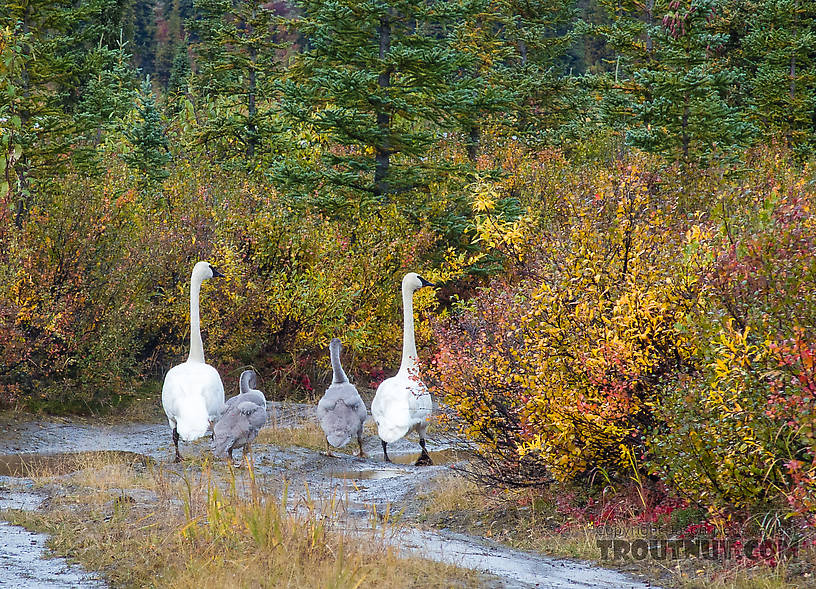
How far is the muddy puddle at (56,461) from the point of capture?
12109mm

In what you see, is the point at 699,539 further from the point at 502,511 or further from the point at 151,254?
the point at 151,254

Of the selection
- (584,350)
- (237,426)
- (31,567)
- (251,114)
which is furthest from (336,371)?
(251,114)

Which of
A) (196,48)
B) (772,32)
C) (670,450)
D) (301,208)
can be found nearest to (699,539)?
(670,450)

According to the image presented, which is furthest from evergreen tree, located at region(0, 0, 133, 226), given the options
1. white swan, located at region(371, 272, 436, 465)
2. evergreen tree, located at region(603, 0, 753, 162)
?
evergreen tree, located at region(603, 0, 753, 162)

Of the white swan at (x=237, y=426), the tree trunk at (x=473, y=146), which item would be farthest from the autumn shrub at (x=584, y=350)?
the tree trunk at (x=473, y=146)

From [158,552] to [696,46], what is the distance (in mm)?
23639

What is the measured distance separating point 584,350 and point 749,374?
2086 millimetres

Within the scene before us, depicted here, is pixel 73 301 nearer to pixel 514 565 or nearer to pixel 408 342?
pixel 408 342

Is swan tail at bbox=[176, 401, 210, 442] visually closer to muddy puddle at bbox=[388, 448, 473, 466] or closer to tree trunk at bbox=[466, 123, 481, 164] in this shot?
muddy puddle at bbox=[388, 448, 473, 466]

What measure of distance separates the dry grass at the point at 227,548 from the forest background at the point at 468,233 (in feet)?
8.83

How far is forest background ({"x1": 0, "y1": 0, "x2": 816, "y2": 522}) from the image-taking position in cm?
812

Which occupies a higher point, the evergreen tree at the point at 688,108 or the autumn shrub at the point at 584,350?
the evergreen tree at the point at 688,108

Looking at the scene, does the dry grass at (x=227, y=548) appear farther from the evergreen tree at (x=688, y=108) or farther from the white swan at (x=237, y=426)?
the evergreen tree at (x=688, y=108)

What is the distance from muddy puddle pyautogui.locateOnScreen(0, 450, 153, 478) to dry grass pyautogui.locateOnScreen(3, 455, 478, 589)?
334cm
